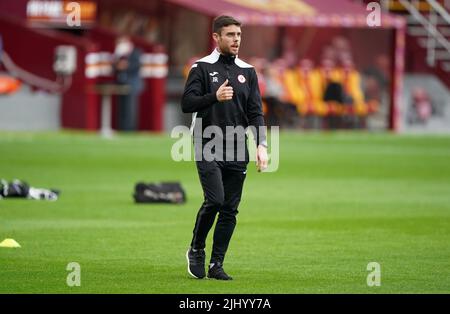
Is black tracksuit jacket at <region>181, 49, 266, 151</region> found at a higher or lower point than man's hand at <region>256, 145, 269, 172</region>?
higher

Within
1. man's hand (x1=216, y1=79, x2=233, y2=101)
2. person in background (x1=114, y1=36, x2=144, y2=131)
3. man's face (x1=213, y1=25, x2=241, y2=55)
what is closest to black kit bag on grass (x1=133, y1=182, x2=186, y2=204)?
man's face (x1=213, y1=25, x2=241, y2=55)

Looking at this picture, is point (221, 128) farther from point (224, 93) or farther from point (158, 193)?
point (158, 193)

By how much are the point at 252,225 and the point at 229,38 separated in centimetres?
568

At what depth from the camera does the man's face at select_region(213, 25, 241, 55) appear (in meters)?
11.7

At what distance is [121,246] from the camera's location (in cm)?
1462

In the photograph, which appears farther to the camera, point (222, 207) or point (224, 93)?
point (222, 207)

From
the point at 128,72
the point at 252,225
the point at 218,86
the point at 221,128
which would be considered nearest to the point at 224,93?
the point at 218,86

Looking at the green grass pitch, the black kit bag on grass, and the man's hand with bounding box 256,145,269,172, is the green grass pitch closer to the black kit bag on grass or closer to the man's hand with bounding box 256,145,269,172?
the black kit bag on grass

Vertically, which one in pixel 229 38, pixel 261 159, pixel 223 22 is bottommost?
pixel 261 159

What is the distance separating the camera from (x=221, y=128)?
11945 mm

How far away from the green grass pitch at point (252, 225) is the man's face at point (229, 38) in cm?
197

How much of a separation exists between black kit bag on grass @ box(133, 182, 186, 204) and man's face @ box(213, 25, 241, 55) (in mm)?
7977

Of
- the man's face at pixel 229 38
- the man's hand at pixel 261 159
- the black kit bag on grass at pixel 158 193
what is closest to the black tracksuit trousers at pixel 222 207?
the man's hand at pixel 261 159

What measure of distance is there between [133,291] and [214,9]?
27.6 metres
